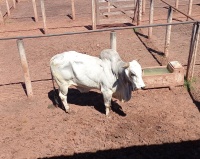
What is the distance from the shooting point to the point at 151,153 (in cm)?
568

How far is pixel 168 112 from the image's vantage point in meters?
7.00

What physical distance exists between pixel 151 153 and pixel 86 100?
254cm

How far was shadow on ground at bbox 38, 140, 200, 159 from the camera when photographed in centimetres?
561

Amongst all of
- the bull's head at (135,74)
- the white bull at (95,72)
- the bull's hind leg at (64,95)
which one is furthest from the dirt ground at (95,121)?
the bull's head at (135,74)

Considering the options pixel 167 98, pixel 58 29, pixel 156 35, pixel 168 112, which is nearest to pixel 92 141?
pixel 168 112

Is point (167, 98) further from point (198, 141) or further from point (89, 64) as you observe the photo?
point (89, 64)

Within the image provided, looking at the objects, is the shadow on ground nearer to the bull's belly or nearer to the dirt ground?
the dirt ground

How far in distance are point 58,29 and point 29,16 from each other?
3164 millimetres

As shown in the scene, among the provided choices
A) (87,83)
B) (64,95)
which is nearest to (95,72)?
(87,83)

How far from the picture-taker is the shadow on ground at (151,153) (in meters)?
5.61

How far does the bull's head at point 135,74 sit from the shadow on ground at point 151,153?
1.34 meters

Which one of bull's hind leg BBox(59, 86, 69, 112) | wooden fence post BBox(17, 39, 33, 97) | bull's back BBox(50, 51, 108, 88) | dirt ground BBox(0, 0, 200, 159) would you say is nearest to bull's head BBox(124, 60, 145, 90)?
bull's back BBox(50, 51, 108, 88)

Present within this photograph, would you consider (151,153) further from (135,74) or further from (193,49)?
(193,49)

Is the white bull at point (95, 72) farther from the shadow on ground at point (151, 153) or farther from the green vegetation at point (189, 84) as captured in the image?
the green vegetation at point (189, 84)
